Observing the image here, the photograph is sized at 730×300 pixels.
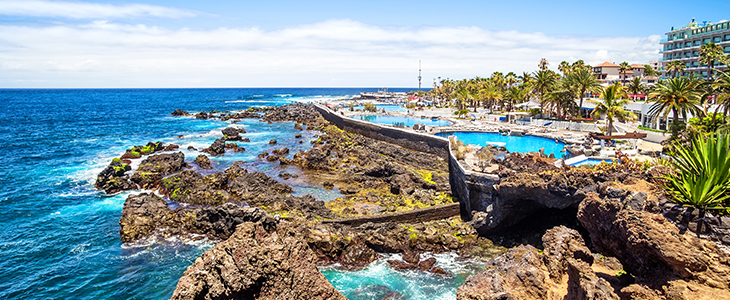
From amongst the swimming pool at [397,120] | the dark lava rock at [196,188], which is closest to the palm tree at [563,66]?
the swimming pool at [397,120]

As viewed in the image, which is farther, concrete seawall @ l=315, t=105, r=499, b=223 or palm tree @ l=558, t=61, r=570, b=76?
palm tree @ l=558, t=61, r=570, b=76

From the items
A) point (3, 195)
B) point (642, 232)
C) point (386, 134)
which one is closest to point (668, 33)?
point (386, 134)

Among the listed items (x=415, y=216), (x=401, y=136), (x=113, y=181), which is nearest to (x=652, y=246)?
(x=415, y=216)

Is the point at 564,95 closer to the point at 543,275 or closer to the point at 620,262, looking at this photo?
the point at 620,262

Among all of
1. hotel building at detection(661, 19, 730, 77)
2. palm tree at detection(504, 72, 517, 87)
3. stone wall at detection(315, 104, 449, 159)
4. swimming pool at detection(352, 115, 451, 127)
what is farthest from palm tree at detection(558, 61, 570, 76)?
stone wall at detection(315, 104, 449, 159)

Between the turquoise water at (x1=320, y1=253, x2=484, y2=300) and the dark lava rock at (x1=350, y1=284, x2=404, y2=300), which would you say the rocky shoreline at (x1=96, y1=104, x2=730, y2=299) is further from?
the dark lava rock at (x1=350, y1=284, x2=404, y2=300)

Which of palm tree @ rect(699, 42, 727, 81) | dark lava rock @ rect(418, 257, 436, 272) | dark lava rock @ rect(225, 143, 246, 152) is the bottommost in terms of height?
dark lava rock @ rect(418, 257, 436, 272)

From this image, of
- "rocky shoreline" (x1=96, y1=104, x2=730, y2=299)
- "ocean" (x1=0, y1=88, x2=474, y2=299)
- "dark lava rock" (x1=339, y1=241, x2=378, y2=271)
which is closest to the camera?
"rocky shoreline" (x1=96, y1=104, x2=730, y2=299)
